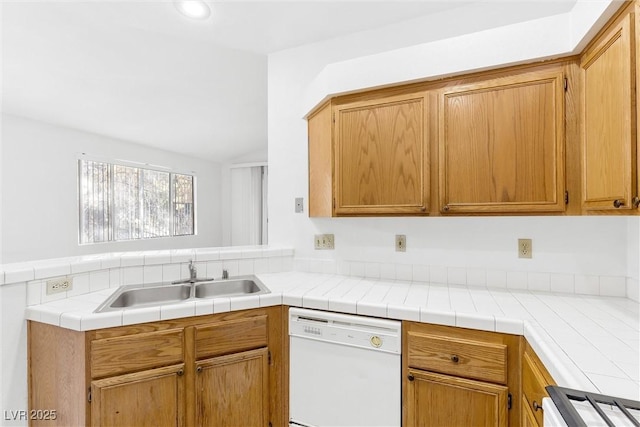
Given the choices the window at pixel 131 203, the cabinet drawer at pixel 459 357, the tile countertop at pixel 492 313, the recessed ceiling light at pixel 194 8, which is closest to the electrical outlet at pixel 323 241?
the tile countertop at pixel 492 313

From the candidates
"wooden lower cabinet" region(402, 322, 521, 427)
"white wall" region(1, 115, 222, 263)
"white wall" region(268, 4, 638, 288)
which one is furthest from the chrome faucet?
"white wall" region(1, 115, 222, 263)

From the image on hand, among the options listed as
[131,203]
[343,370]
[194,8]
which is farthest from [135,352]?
[131,203]

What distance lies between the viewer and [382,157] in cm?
171

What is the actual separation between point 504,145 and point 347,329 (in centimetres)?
118

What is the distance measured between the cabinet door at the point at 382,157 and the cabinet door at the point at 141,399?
1219 millimetres

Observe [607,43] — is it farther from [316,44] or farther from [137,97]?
[137,97]

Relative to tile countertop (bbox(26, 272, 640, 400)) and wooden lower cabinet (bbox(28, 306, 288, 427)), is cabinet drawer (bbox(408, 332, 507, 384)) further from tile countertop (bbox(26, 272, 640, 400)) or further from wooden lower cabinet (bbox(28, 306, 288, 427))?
wooden lower cabinet (bbox(28, 306, 288, 427))

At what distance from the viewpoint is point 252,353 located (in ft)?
4.96

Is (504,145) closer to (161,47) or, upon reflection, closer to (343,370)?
(343,370)

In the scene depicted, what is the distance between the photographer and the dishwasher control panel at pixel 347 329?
1.37 meters

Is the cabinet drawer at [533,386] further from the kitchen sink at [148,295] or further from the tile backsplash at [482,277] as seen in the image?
the kitchen sink at [148,295]

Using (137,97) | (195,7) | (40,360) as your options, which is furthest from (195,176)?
(40,360)

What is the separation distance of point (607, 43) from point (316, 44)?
1.69 meters

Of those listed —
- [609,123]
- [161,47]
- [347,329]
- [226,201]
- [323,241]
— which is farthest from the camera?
[226,201]
